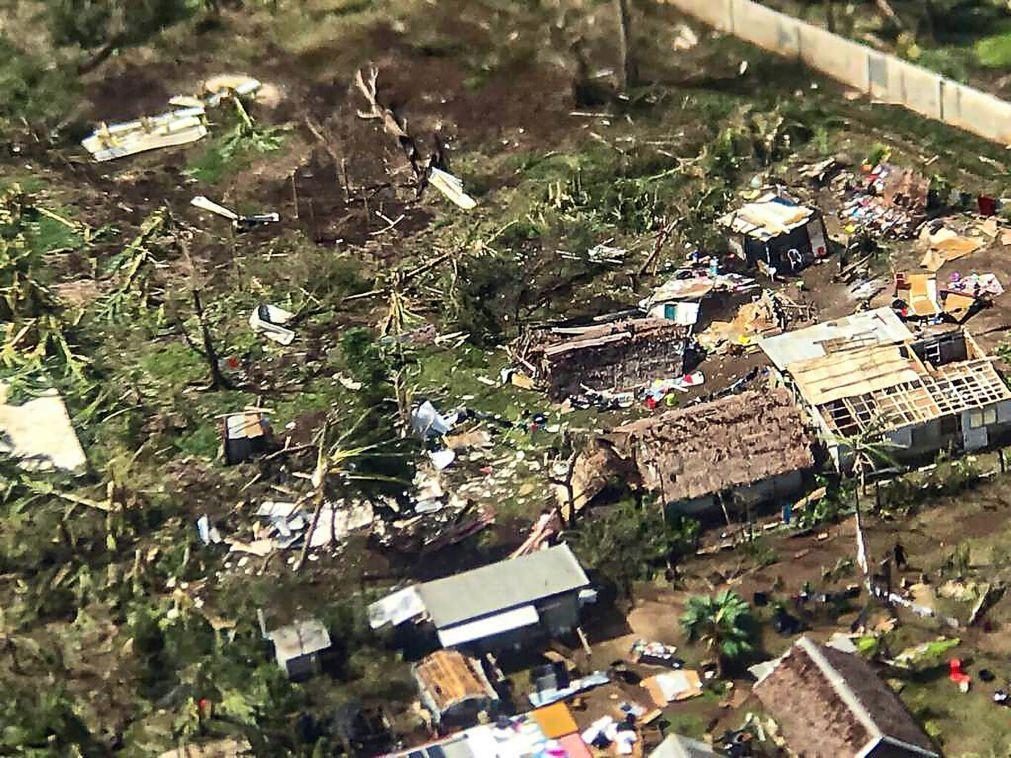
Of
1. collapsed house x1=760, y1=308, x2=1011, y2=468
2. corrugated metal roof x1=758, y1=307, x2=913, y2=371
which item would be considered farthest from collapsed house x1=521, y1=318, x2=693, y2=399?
collapsed house x1=760, y1=308, x2=1011, y2=468

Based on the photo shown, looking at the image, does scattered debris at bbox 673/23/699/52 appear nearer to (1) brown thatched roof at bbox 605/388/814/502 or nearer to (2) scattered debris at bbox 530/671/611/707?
(1) brown thatched roof at bbox 605/388/814/502

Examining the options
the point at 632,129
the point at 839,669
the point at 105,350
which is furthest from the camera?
the point at 632,129

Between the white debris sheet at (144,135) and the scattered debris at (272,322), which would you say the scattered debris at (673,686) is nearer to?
the scattered debris at (272,322)

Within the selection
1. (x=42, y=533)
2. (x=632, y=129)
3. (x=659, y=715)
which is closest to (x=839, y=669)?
(x=659, y=715)

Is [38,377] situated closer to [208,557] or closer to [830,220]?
[208,557]

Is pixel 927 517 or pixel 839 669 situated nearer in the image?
pixel 839 669

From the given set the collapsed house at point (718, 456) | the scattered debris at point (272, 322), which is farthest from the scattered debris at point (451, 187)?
the collapsed house at point (718, 456)
